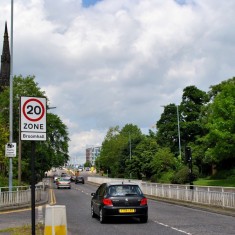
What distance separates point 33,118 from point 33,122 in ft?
0.25

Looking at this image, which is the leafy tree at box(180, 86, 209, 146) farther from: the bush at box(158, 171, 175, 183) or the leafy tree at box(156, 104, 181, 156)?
the bush at box(158, 171, 175, 183)

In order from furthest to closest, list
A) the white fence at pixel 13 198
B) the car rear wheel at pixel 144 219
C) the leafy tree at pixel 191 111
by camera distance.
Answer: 1. the leafy tree at pixel 191 111
2. the white fence at pixel 13 198
3. the car rear wheel at pixel 144 219

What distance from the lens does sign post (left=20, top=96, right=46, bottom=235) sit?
8500 mm

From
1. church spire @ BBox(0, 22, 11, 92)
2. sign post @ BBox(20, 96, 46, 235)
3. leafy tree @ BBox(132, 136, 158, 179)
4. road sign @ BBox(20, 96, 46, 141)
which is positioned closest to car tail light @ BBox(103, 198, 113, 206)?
sign post @ BBox(20, 96, 46, 235)

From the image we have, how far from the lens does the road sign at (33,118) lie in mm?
8531

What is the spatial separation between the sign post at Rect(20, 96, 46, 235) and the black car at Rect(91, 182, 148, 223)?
23.2ft

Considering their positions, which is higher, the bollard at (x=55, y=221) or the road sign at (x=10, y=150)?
the road sign at (x=10, y=150)

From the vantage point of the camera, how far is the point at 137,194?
52.0 feet

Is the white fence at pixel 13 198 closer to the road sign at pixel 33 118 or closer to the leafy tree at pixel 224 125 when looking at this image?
the road sign at pixel 33 118

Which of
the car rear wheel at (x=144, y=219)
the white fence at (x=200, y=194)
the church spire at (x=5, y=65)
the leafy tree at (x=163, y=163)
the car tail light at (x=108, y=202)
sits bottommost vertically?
the car rear wheel at (x=144, y=219)

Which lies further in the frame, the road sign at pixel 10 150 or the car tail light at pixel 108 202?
the road sign at pixel 10 150

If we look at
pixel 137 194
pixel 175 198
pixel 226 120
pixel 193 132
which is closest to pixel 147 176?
pixel 193 132

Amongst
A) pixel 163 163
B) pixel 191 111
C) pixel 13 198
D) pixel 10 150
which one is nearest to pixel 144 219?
pixel 13 198

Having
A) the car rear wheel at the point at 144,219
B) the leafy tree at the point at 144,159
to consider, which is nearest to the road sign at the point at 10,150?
the car rear wheel at the point at 144,219
